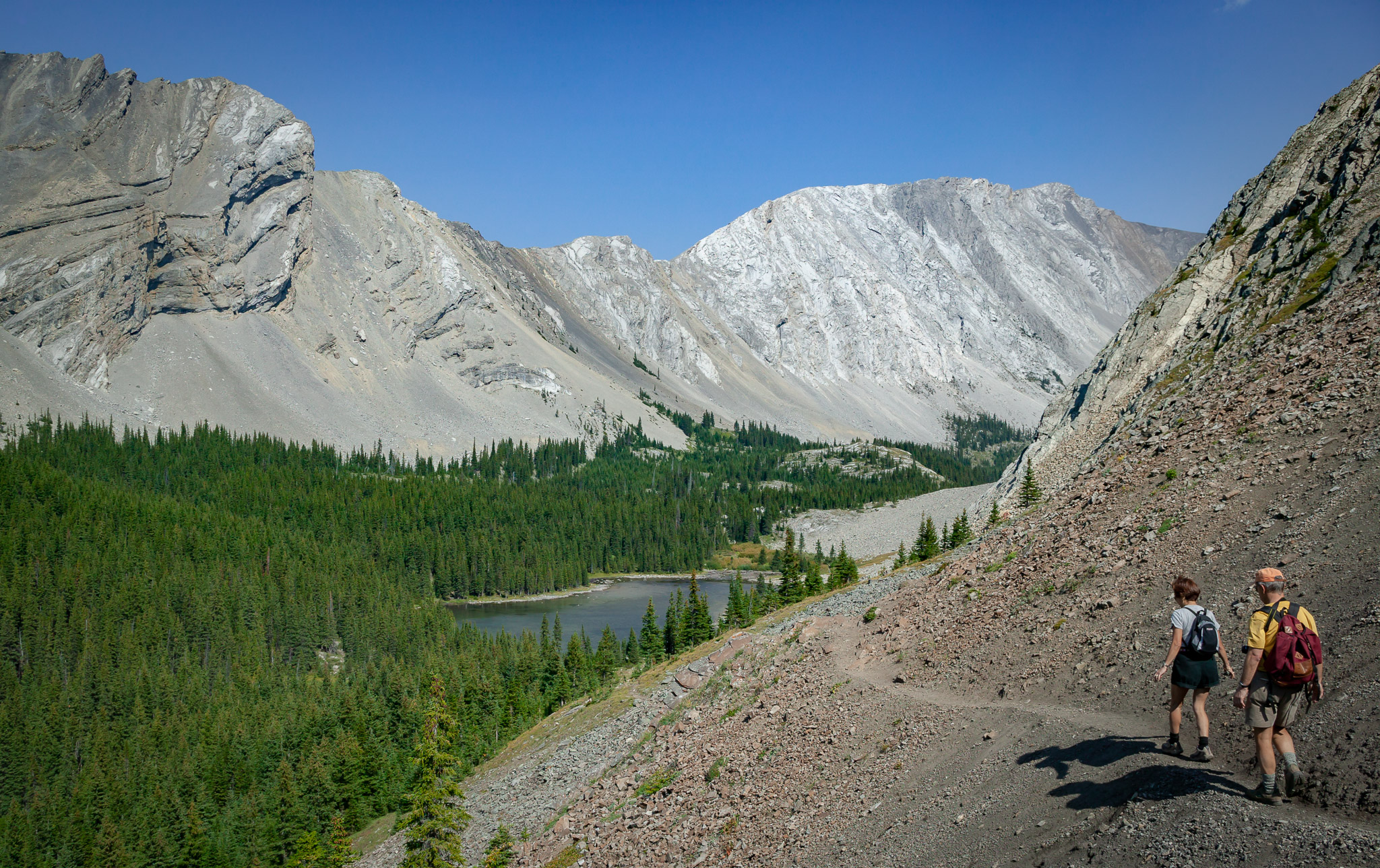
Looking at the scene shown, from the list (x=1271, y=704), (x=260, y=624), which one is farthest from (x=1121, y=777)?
(x=260, y=624)

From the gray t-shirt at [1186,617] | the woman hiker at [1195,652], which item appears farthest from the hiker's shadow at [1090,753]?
the gray t-shirt at [1186,617]

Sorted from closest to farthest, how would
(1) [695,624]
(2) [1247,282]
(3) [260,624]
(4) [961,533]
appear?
(2) [1247,282], (4) [961,533], (1) [695,624], (3) [260,624]

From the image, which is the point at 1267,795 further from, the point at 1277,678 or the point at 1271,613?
the point at 1271,613

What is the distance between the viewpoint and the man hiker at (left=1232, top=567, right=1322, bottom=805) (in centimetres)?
1155

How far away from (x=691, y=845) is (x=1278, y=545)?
1498cm

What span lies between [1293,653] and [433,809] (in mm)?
26822

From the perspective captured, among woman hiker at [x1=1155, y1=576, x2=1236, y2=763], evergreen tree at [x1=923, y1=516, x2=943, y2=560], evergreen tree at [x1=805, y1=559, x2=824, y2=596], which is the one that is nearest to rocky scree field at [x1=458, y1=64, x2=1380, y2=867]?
woman hiker at [x1=1155, y1=576, x2=1236, y2=763]

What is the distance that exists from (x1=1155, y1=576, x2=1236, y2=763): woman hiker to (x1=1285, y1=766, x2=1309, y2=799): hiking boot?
5.27ft

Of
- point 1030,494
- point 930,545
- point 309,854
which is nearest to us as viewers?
point 309,854

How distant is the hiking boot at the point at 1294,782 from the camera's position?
1138cm

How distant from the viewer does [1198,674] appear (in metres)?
13.1

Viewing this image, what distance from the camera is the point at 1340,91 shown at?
47.9m

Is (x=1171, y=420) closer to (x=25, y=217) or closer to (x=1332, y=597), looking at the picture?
(x=1332, y=597)

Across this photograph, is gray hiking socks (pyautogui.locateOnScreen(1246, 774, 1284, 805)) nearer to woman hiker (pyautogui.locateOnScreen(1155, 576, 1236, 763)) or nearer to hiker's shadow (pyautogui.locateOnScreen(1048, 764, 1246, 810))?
hiker's shadow (pyautogui.locateOnScreen(1048, 764, 1246, 810))
